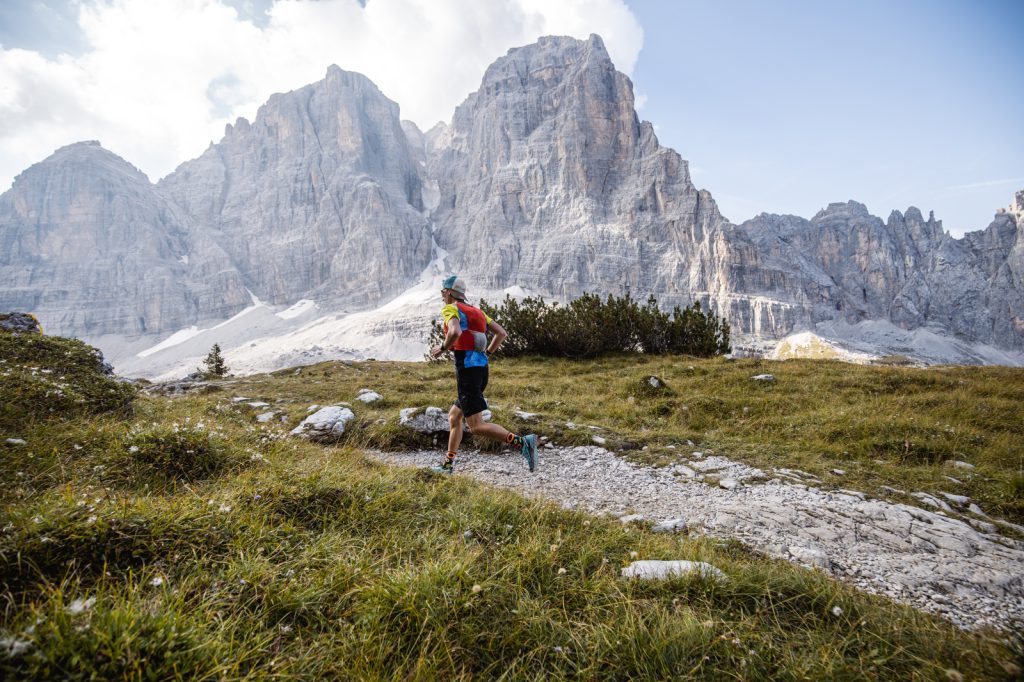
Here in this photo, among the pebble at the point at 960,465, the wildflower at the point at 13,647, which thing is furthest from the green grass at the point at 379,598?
the pebble at the point at 960,465

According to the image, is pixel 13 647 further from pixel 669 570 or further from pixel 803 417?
pixel 803 417

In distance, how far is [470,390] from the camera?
7270mm

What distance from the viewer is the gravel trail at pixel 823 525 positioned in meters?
3.87

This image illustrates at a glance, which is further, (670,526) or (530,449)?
(530,449)

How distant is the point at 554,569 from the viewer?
335cm

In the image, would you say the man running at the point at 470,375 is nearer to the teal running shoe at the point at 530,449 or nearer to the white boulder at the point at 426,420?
the teal running shoe at the point at 530,449

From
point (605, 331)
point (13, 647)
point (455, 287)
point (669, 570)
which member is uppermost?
point (455, 287)

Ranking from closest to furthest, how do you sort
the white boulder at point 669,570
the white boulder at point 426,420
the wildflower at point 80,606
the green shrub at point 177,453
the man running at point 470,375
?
the wildflower at point 80,606
the white boulder at point 669,570
the green shrub at point 177,453
the man running at point 470,375
the white boulder at point 426,420

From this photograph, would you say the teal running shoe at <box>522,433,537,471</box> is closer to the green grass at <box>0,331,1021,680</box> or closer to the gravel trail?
the gravel trail

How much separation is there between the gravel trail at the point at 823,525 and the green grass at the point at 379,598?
0.78 metres

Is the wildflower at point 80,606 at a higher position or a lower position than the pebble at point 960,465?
higher

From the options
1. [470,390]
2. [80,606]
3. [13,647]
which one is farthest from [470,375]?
[13,647]

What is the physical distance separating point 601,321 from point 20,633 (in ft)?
76.2

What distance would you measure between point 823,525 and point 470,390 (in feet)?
17.1
